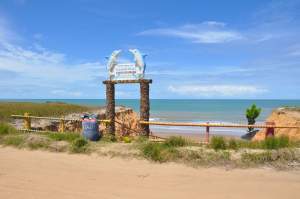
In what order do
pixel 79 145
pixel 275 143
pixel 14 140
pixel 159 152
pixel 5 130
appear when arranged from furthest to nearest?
1. pixel 5 130
2. pixel 14 140
3. pixel 79 145
4. pixel 275 143
5. pixel 159 152

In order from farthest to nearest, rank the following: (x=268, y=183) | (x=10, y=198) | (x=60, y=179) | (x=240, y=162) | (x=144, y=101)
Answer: (x=144, y=101) < (x=240, y=162) < (x=60, y=179) < (x=268, y=183) < (x=10, y=198)

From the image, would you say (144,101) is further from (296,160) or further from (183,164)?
(296,160)

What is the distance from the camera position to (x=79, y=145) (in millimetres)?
10492

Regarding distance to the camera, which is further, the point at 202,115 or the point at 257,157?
the point at 202,115

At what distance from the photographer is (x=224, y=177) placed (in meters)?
7.84

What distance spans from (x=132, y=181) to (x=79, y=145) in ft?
10.6

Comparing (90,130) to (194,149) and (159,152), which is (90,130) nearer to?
(159,152)

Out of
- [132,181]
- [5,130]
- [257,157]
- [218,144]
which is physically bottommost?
[132,181]

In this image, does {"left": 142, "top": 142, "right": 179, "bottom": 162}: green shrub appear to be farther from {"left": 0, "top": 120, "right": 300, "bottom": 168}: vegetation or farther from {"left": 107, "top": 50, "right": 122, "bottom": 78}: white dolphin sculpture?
{"left": 107, "top": 50, "right": 122, "bottom": 78}: white dolphin sculpture

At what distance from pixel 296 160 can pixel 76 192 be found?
5.20m

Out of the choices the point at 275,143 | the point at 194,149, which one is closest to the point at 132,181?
the point at 194,149

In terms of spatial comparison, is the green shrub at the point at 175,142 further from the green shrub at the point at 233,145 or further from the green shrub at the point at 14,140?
the green shrub at the point at 14,140

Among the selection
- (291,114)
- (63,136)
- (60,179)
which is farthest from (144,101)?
(291,114)

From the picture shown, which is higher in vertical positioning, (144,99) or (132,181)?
(144,99)
